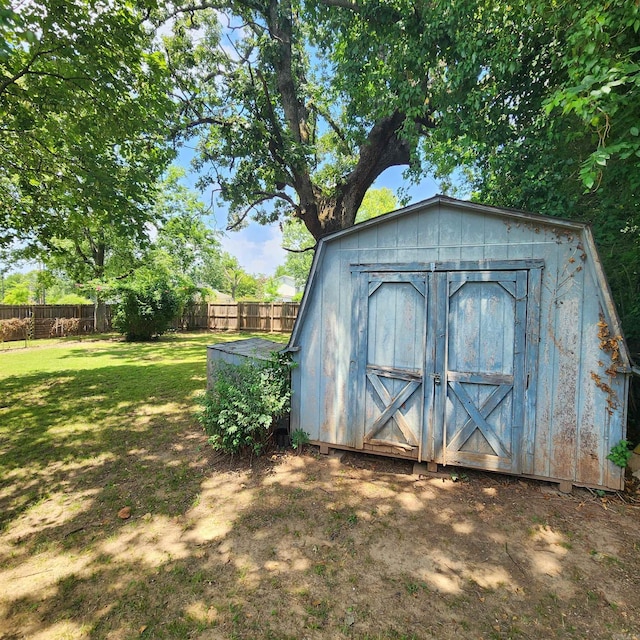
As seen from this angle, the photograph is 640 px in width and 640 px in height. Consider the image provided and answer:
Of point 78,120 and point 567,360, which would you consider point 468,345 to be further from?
point 78,120

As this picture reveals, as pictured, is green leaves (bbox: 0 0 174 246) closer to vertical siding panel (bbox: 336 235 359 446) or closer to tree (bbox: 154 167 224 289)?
vertical siding panel (bbox: 336 235 359 446)

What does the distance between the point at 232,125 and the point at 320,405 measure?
24.7 ft

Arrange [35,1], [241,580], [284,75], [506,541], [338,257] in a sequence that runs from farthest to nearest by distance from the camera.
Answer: [284,75] → [35,1] → [338,257] → [506,541] → [241,580]

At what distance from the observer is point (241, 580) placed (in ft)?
7.16

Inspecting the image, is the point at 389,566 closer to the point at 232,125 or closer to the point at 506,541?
the point at 506,541

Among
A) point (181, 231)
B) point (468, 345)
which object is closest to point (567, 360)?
point (468, 345)

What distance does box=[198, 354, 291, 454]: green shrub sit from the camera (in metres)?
3.71

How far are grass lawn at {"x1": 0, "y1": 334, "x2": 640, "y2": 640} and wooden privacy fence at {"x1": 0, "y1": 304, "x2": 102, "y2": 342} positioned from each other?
12682 mm

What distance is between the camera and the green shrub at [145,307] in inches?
531

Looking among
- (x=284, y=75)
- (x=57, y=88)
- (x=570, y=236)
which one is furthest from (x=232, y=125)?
(x=570, y=236)

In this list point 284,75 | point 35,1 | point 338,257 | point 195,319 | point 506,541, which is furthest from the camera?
point 195,319

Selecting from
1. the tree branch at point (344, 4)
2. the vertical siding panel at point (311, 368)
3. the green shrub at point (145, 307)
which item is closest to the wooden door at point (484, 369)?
the vertical siding panel at point (311, 368)

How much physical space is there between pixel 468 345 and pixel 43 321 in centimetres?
1772

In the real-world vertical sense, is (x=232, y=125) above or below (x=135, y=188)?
above
